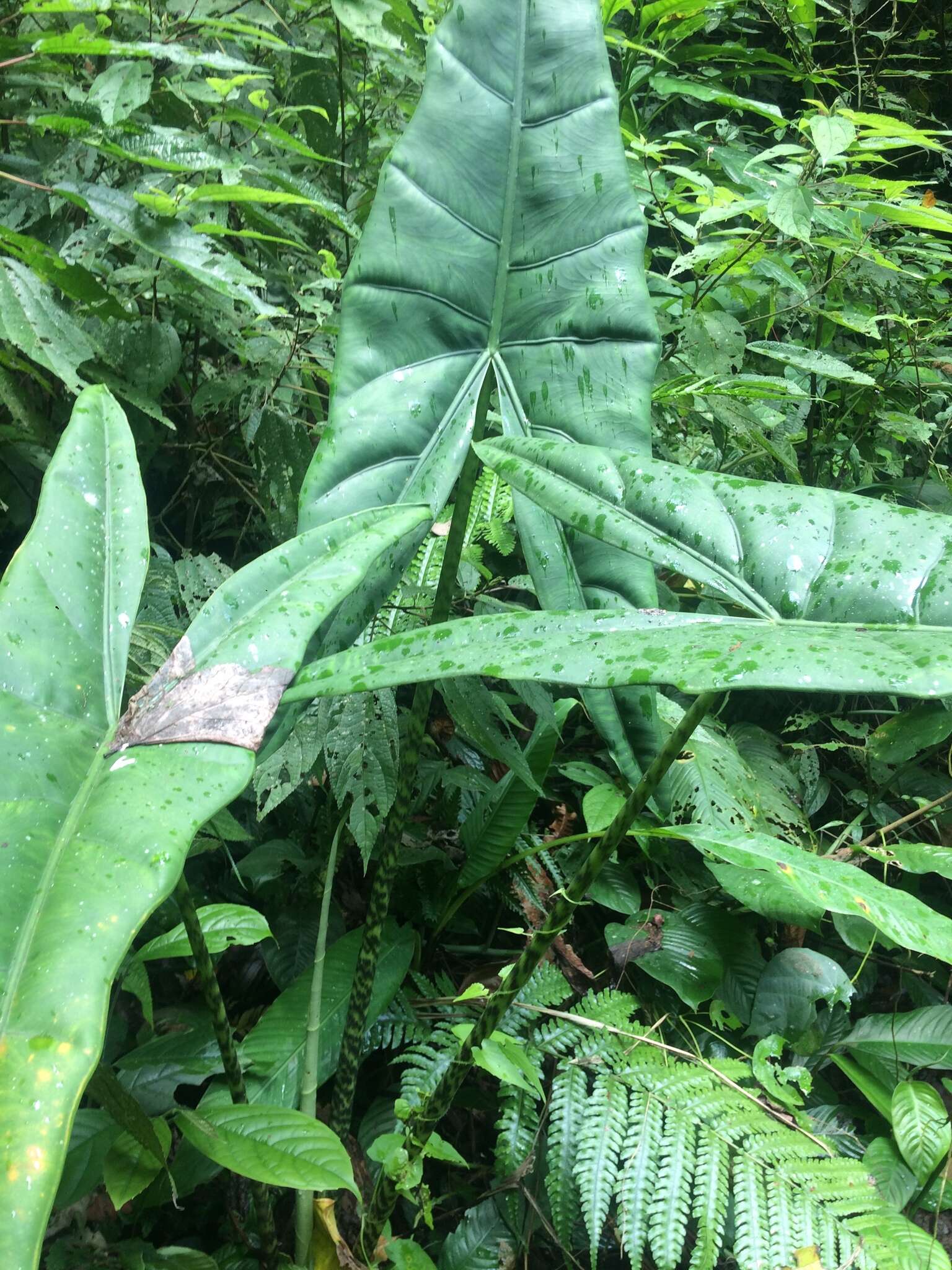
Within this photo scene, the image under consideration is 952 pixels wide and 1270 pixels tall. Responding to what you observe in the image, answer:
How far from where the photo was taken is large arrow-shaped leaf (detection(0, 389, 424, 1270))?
31cm

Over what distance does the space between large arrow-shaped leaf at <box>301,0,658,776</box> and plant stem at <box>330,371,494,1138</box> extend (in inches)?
0.9

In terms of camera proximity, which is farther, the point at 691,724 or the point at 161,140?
the point at 161,140

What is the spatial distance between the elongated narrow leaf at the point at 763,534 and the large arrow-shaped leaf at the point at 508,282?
0.68 feet

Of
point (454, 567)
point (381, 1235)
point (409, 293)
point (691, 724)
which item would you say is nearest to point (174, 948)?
point (381, 1235)

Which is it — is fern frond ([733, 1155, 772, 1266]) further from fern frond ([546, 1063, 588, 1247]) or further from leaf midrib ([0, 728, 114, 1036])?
leaf midrib ([0, 728, 114, 1036])

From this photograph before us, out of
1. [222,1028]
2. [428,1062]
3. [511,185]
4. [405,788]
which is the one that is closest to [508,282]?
[511,185]

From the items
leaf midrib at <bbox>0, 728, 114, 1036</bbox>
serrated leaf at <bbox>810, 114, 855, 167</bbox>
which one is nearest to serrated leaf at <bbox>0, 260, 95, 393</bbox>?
leaf midrib at <bbox>0, 728, 114, 1036</bbox>

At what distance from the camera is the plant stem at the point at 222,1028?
60 centimetres

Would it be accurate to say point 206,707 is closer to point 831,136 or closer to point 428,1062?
point 428,1062

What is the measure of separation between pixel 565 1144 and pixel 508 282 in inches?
37.0

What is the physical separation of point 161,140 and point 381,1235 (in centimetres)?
131

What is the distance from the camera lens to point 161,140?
1071mm

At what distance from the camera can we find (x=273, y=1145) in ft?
2.25

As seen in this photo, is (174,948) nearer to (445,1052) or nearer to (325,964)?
(325,964)
